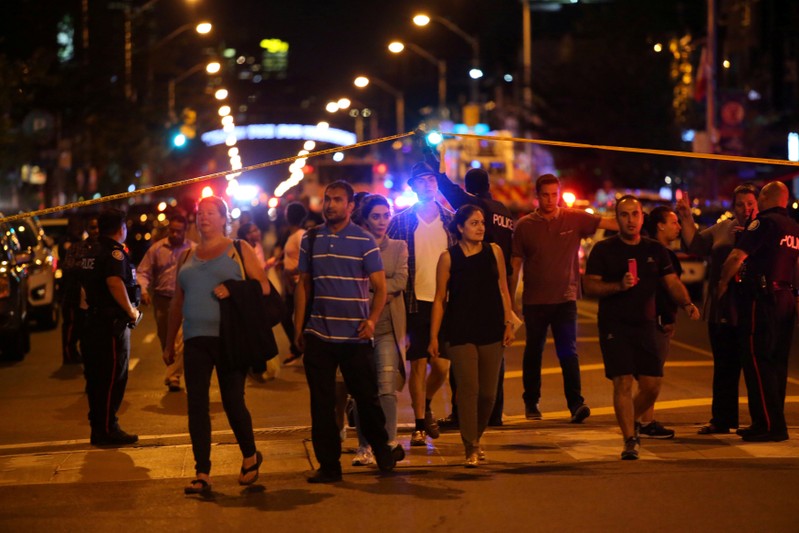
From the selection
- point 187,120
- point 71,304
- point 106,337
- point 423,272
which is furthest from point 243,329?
point 187,120

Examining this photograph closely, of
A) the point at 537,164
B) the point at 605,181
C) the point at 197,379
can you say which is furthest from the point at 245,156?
the point at 197,379

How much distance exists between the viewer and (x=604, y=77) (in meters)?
50.3

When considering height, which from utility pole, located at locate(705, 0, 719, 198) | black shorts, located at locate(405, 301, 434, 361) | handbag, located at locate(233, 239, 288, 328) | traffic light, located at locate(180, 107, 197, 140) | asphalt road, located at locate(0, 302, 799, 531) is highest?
traffic light, located at locate(180, 107, 197, 140)

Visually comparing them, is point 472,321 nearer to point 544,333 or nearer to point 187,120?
point 544,333

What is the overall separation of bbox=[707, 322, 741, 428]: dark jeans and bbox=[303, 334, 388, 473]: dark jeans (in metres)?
2.82

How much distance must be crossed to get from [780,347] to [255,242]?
23.5ft

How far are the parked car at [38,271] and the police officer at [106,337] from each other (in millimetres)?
9707

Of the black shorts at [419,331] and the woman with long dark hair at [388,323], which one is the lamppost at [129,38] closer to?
the black shorts at [419,331]

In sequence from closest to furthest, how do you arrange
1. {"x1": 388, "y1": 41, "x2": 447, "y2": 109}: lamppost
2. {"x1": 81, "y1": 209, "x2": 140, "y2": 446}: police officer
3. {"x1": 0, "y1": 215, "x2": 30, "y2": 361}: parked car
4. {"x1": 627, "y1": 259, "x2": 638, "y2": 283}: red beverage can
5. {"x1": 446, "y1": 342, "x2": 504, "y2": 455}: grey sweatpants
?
{"x1": 446, "y1": 342, "x2": 504, "y2": 455}: grey sweatpants, {"x1": 627, "y1": 259, "x2": 638, "y2": 283}: red beverage can, {"x1": 81, "y1": 209, "x2": 140, "y2": 446}: police officer, {"x1": 0, "y1": 215, "x2": 30, "y2": 361}: parked car, {"x1": 388, "y1": 41, "x2": 447, "y2": 109}: lamppost

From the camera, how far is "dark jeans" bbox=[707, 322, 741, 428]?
9.94 m

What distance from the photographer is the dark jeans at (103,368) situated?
33.3 ft

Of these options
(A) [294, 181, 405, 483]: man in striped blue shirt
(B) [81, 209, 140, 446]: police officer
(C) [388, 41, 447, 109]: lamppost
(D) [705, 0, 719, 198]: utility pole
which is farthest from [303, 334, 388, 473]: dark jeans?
(C) [388, 41, 447, 109]: lamppost

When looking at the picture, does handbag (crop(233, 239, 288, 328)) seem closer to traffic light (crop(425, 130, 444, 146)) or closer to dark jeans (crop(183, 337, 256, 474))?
dark jeans (crop(183, 337, 256, 474))

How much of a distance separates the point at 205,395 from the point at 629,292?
295 cm
